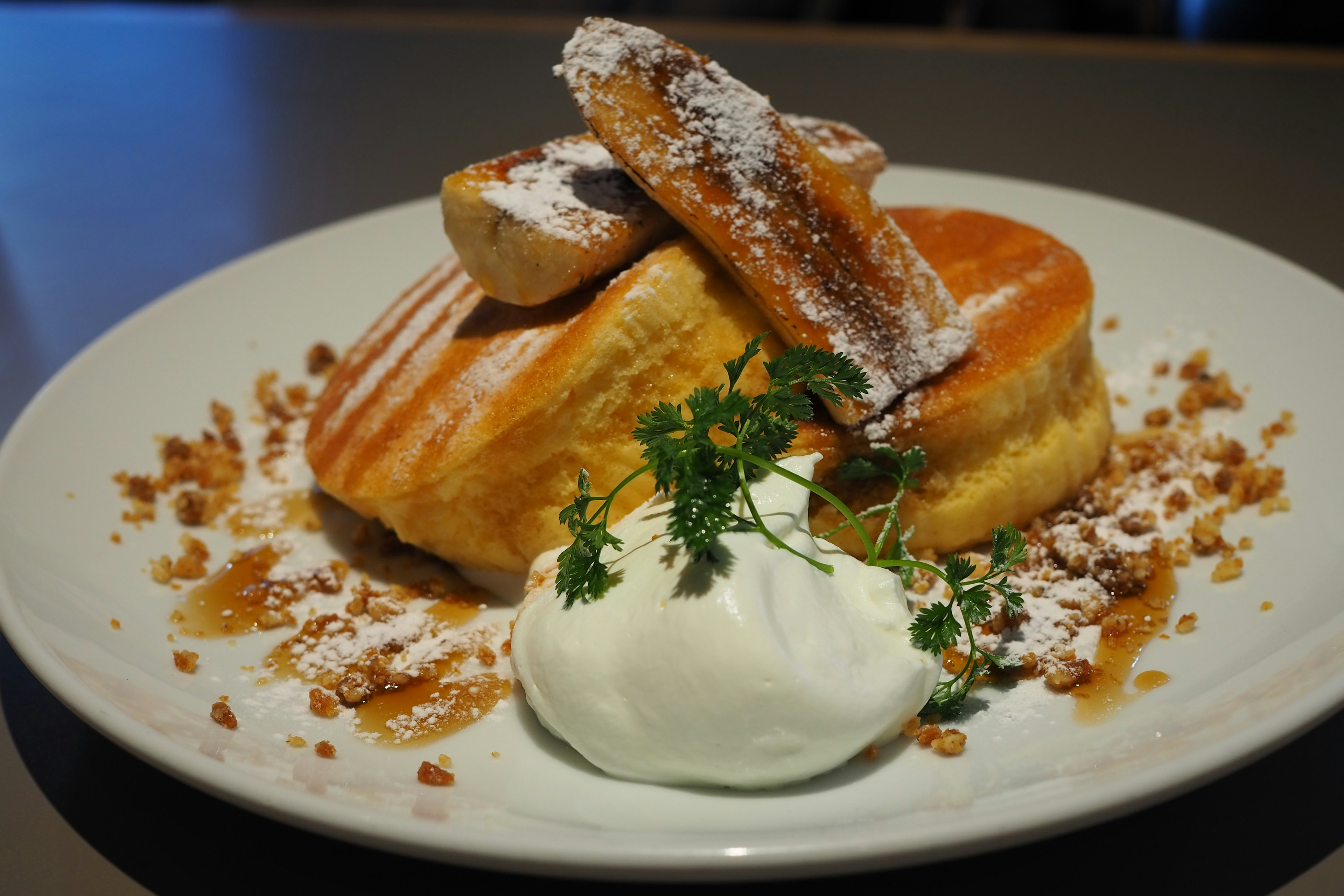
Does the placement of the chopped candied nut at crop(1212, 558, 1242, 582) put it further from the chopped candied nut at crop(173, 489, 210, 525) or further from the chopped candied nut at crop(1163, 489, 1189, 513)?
the chopped candied nut at crop(173, 489, 210, 525)

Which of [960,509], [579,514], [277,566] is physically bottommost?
[277,566]

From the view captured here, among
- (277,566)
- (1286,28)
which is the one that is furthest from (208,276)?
(1286,28)

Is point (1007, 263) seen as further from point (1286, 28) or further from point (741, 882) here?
point (1286, 28)

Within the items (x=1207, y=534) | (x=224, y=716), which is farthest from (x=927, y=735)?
(x=224, y=716)

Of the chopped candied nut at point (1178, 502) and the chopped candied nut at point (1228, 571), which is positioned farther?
the chopped candied nut at point (1178, 502)

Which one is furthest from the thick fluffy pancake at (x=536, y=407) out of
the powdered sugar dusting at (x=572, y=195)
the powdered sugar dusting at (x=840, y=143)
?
the powdered sugar dusting at (x=840, y=143)

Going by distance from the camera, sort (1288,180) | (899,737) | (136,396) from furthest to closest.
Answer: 1. (1288,180)
2. (136,396)
3. (899,737)

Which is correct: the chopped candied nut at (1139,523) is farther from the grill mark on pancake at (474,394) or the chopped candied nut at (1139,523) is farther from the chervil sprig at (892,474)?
the grill mark on pancake at (474,394)
